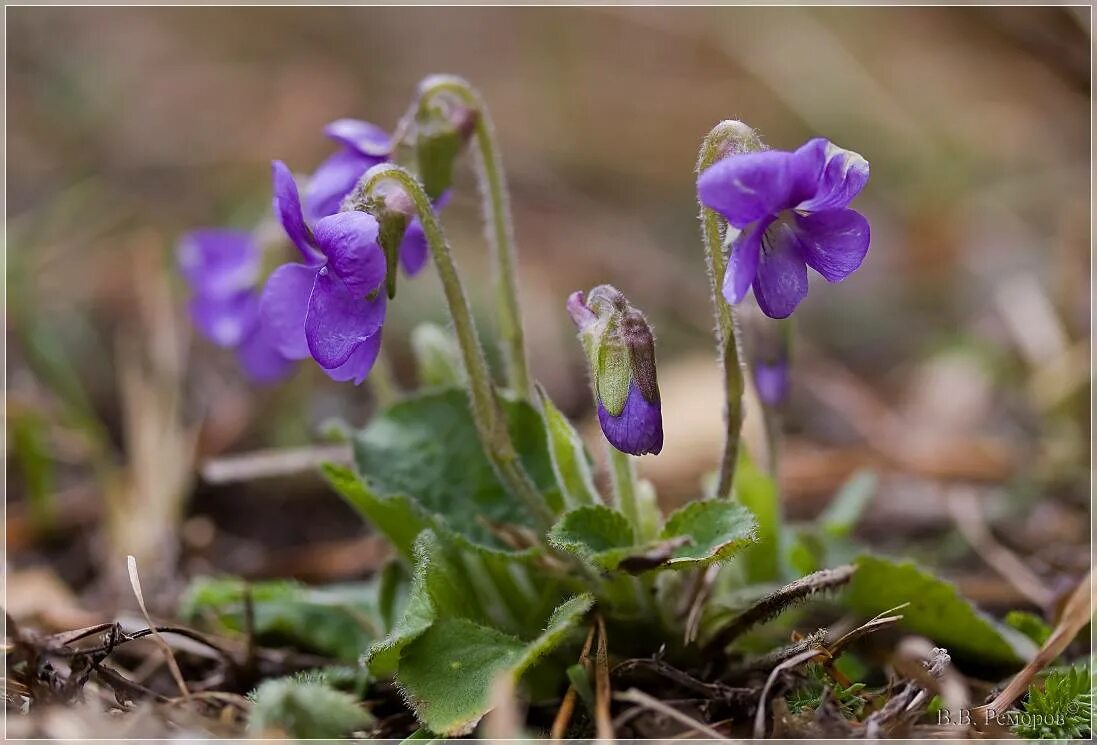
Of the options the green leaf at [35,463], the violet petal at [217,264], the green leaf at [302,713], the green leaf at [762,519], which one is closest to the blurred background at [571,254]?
the green leaf at [35,463]

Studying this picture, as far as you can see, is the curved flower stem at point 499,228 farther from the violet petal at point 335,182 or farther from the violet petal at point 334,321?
the violet petal at point 334,321

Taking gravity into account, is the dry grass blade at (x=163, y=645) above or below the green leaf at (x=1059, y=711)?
above

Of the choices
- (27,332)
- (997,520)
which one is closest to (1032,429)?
(997,520)

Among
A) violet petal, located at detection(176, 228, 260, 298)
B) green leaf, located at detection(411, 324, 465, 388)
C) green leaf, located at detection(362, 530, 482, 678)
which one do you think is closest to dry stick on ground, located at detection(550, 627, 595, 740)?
green leaf, located at detection(362, 530, 482, 678)

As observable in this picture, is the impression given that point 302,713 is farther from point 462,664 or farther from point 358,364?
point 358,364

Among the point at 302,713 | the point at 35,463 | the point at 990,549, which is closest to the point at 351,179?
the point at 302,713
